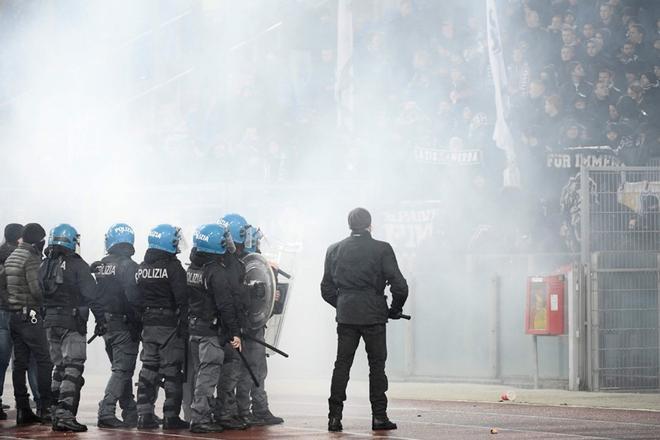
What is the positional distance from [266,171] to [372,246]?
10971mm

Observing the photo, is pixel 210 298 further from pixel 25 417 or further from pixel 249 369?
pixel 25 417

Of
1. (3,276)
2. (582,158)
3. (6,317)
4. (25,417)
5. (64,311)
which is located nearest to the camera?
(64,311)

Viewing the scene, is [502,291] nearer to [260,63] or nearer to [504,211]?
[504,211]

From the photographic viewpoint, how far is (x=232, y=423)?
11633 mm

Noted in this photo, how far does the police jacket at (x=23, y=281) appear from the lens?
41.3 ft

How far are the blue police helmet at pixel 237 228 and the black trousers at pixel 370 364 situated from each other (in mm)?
1382

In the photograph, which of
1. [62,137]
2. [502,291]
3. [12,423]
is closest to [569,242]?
[502,291]

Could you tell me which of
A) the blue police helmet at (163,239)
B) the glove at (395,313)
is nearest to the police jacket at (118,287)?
the blue police helmet at (163,239)

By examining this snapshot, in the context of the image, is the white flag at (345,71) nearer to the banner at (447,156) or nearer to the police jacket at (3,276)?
the banner at (447,156)

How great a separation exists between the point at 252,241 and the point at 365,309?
5.30ft

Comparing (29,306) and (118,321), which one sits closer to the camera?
(118,321)

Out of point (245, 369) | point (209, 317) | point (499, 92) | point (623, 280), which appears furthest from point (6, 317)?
point (499, 92)

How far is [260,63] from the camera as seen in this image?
24000 mm

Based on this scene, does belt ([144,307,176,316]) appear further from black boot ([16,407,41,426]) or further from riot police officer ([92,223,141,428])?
black boot ([16,407,41,426])
